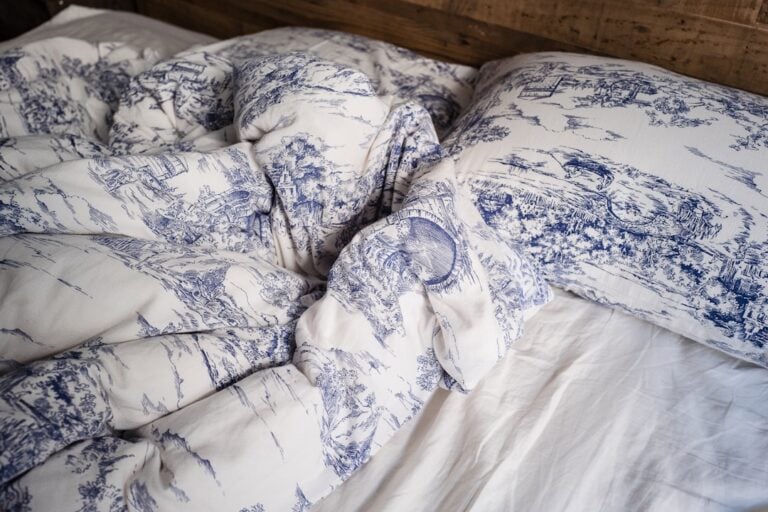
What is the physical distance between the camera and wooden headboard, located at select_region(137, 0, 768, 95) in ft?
2.94

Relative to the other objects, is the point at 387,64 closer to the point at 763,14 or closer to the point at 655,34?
the point at 655,34

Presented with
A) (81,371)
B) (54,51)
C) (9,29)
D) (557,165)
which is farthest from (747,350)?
(9,29)

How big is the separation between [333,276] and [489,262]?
0.70ft

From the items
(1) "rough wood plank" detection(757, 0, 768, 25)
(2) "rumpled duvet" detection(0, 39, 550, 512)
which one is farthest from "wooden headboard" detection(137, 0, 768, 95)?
(2) "rumpled duvet" detection(0, 39, 550, 512)

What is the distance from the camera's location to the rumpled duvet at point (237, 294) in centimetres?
53

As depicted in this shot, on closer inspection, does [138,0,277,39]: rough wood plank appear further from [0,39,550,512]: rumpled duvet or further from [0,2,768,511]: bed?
[0,2,768,511]: bed

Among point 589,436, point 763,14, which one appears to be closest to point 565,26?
point 763,14

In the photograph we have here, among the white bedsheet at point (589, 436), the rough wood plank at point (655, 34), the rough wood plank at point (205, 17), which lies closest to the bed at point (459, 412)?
the white bedsheet at point (589, 436)

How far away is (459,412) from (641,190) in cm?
37

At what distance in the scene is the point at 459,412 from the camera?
70cm

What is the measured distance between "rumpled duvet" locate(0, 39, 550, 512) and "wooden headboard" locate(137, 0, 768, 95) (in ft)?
1.27

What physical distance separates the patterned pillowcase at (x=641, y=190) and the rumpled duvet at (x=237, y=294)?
66 millimetres

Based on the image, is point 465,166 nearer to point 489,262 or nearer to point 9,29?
point 489,262

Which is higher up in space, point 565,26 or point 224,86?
point 565,26
